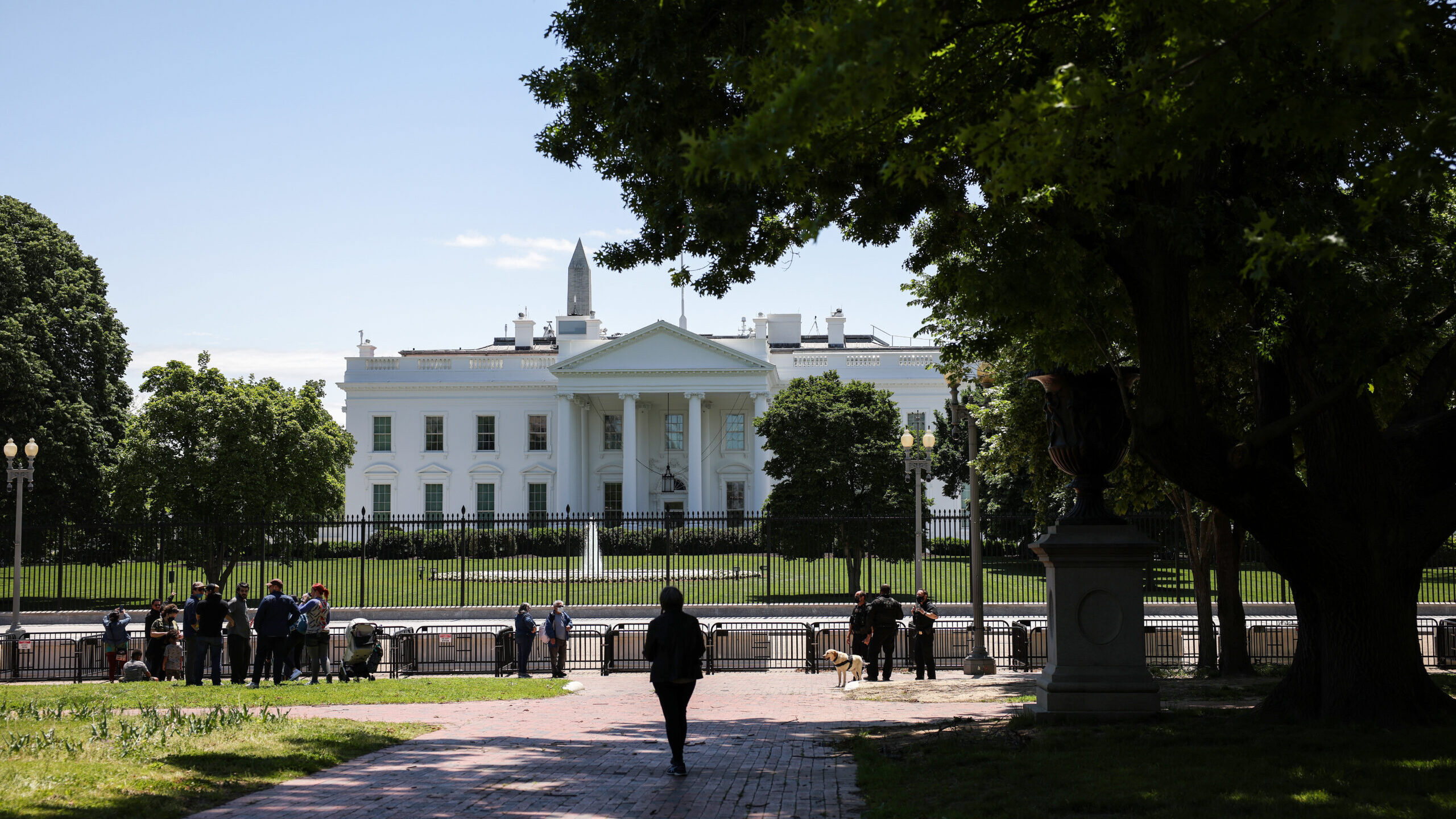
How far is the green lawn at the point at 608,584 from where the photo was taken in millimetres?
31641

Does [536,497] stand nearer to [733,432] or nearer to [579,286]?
[733,432]

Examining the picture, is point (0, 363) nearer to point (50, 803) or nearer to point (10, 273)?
point (10, 273)

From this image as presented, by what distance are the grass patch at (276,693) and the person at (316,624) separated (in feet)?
2.13

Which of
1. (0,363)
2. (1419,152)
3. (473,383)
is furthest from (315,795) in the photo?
(473,383)

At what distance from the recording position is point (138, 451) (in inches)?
1367

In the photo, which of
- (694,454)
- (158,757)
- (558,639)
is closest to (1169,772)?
(158,757)

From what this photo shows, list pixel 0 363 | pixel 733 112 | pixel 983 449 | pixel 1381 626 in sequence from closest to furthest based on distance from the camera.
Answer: pixel 1381 626, pixel 733 112, pixel 983 449, pixel 0 363

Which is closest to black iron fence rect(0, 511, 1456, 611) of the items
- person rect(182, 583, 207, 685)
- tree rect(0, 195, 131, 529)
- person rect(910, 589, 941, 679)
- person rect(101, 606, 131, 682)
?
tree rect(0, 195, 131, 529)

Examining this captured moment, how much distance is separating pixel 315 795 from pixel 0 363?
1448 inches

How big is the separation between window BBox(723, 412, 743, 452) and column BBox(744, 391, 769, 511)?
149cm

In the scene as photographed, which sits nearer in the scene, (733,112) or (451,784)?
(451,784)

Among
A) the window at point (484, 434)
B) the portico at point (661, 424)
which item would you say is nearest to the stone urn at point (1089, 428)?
the portico at point (661, 424)

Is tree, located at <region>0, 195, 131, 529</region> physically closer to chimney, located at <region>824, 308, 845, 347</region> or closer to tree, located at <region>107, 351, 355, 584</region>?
tree, located at <region>107, 351, 355, 584</region>

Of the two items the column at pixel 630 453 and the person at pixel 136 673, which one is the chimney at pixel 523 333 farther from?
the person at pixel 136 673
